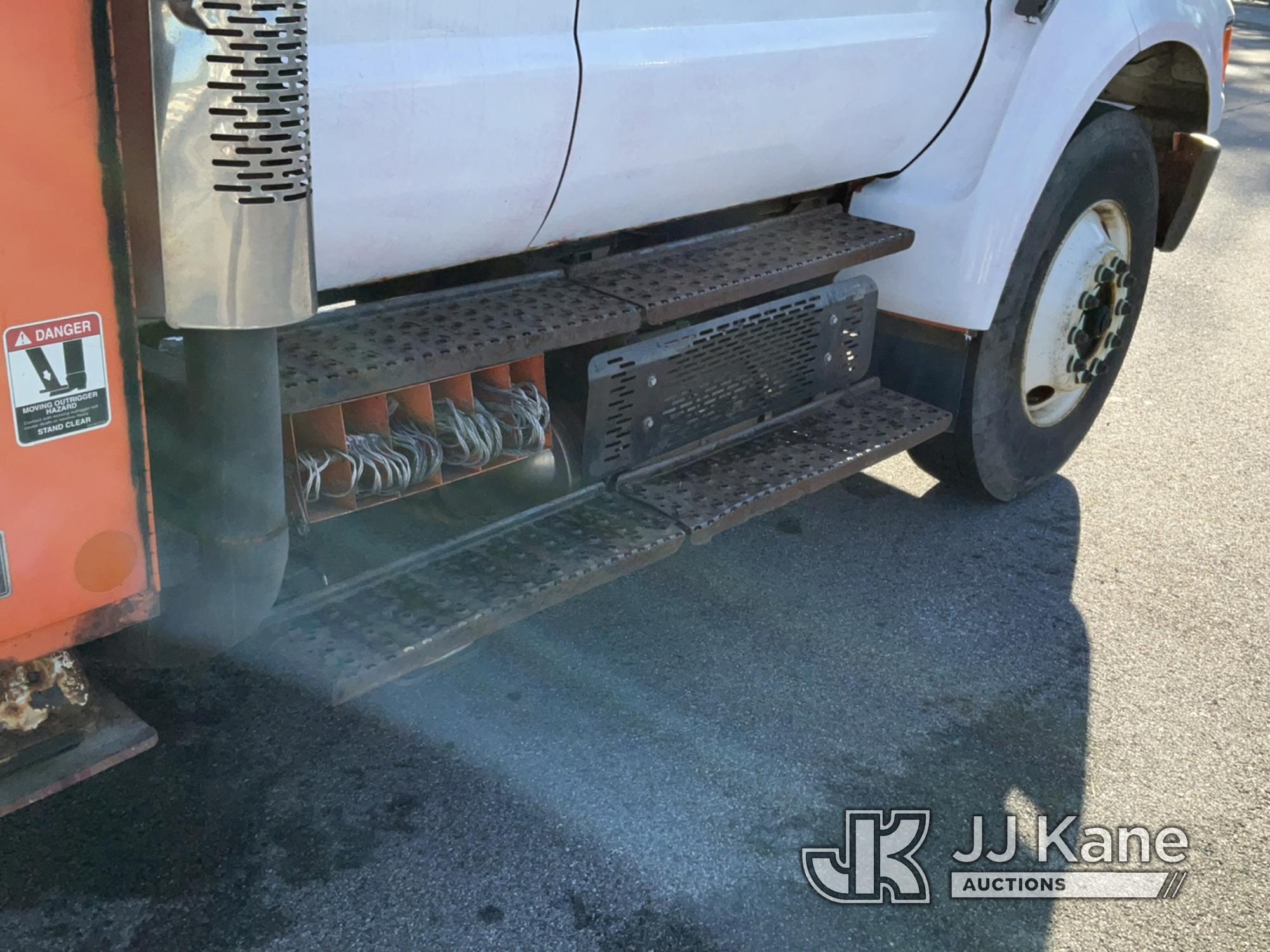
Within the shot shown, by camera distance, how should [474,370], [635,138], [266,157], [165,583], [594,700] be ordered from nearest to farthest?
[266,157] < [165,583] < [474,370] < [635,138] < [594,700]

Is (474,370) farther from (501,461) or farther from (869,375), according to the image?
(869,375)

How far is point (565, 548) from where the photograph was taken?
2561 millimetres

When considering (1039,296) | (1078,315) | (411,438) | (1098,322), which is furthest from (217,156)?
(1098,322)

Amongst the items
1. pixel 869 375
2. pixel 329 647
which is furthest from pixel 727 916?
pixel 869 375

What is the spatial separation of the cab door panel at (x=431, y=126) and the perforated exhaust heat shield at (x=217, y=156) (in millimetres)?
411

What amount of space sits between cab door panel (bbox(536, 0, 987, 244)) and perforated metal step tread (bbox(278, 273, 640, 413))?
15cm

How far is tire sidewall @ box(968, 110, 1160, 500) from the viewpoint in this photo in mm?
3520

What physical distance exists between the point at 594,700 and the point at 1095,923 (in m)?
1.13

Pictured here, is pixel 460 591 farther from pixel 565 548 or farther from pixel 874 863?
pixel 874 863

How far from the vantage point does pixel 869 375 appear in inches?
143

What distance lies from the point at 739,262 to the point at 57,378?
5.53ft

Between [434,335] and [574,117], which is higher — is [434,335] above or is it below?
below

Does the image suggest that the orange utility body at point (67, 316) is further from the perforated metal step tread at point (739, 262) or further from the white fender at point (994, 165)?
the white fender at point (994, 165)

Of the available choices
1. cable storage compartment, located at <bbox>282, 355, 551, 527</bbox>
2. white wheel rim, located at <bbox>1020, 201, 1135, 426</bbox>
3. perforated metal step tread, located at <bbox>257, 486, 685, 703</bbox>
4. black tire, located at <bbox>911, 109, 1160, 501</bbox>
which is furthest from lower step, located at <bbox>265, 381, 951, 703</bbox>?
white wheel rim, located at <bbox>1020, 201, 1135, 426</bbox>
